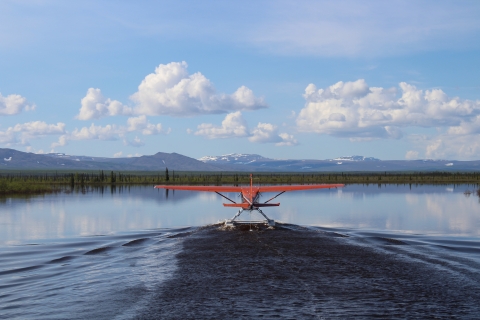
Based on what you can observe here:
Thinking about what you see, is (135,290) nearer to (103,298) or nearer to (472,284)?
(103,298)

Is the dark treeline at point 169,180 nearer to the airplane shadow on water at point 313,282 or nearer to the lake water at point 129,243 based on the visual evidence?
the lake water at point 129,243

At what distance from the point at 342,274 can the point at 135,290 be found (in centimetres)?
481

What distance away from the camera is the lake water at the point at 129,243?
425 inches

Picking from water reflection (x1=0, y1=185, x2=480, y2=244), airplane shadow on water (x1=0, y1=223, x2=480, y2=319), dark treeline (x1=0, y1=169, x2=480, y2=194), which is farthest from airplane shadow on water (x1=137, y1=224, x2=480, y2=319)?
dark treeline (x1=0, y1=169, x2=480, y2=194)

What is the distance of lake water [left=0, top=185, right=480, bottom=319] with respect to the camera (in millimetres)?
10805

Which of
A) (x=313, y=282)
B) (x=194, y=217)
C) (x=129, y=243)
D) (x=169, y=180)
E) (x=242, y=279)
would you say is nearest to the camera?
(x=313, y=282)

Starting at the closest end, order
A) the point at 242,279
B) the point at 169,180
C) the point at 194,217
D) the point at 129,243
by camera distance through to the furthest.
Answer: the point at 242,279 → the point at 129,243 → the point at 194,217 → the point at 169,180

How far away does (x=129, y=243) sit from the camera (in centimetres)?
1884

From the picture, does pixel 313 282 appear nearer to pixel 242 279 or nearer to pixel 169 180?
pixel 242 279

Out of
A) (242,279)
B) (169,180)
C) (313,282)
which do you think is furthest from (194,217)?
(169,180)

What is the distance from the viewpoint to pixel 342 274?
41.3 feet

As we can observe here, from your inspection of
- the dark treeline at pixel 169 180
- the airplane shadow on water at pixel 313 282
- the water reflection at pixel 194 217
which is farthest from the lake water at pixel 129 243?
the dark treeline at pixel 169 180

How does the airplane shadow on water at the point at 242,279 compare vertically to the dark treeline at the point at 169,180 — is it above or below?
below

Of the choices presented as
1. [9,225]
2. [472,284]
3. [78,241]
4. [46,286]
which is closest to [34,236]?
[78,241]
